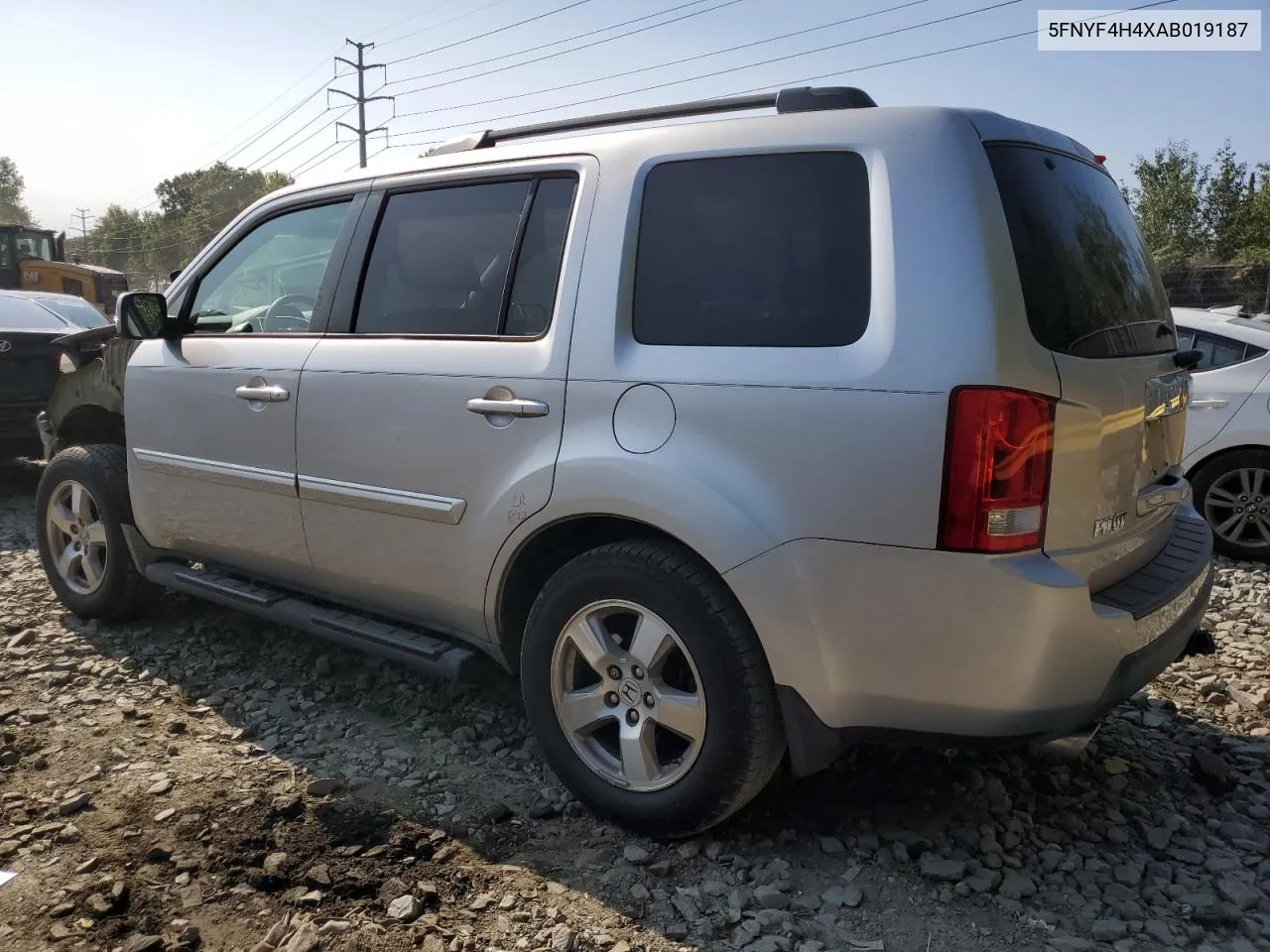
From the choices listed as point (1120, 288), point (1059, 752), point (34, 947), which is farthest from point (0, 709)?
point (1120, 288)

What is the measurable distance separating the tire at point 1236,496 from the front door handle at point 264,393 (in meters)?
A: 5.22

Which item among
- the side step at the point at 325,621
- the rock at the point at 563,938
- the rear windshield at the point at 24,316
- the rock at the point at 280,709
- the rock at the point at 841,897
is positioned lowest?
the rock at the point at 280,709

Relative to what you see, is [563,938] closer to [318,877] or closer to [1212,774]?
[318,877]

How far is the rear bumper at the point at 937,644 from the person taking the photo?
2199 mm

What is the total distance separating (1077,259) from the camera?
253 centimetres

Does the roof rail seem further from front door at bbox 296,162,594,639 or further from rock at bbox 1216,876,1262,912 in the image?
rock at bbox 1216,876,1262,912

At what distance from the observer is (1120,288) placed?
2.70m

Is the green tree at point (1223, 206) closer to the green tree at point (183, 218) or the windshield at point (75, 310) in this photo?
the windshield at point (75, 310)

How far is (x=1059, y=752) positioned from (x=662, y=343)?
57.0 inches

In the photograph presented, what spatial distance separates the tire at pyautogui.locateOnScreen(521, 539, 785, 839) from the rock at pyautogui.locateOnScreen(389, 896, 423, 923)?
55 centimetres

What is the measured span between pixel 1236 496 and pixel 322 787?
18.0 feet

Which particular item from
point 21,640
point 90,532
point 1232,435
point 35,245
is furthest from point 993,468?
point 35,245

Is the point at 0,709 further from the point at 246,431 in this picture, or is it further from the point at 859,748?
the point at 859,748

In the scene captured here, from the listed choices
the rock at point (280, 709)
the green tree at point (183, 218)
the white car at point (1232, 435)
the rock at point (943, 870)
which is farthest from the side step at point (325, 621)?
the green tree at point (183, 218)
